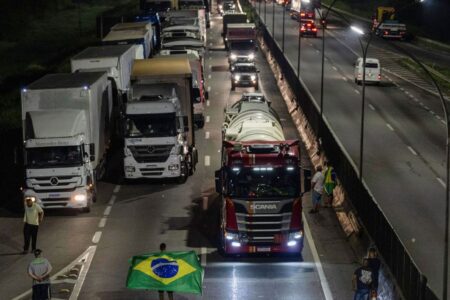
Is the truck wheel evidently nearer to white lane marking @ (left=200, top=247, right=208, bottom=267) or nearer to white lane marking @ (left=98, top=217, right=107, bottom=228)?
white lane marking @ (left=98, top=217, right=107, bottom=228)

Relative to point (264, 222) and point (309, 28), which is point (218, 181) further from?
point (309, 28)

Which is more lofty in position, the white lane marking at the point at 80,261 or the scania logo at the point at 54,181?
the scania logo at the point at 54,181

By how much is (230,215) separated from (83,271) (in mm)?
4380

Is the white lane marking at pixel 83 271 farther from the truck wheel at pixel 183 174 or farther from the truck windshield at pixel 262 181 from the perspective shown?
the truck wheel at pixel 183 174

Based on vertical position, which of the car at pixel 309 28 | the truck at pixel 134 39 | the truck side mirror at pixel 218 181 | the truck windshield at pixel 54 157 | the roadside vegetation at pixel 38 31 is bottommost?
the roadside vegetation at pixel 38 31

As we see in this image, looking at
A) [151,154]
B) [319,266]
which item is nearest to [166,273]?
[319,266]

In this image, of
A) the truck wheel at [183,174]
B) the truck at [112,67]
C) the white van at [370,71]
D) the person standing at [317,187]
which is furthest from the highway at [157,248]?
the white van at [370,71]

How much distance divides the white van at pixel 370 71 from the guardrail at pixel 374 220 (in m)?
17.4

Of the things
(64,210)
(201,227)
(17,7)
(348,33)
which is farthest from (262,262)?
(17,7)

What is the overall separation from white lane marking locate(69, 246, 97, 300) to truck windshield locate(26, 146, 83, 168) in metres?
4.69

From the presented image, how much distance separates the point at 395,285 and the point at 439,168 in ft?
65.6

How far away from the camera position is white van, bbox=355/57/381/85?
211 ft

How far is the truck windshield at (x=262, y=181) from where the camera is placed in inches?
1011

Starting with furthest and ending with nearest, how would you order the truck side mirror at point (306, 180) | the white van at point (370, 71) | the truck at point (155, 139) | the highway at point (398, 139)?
1. the white van at point (370, 71)
2. the truck at point (155, 139)
3. the highway at point (398, 139)
4. the truck side mirror at point (306, 180)
